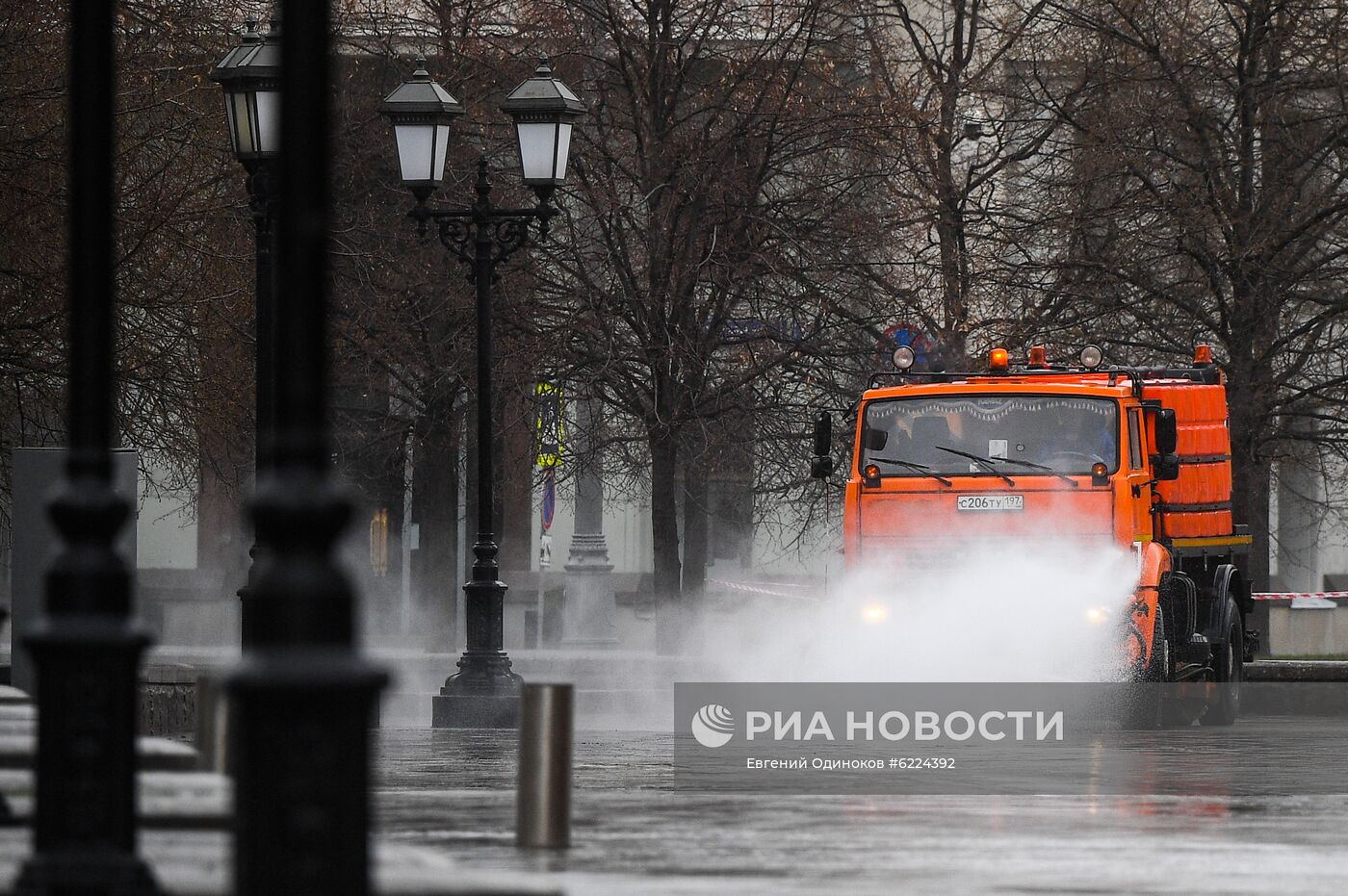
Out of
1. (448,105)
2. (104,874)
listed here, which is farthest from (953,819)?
(448,105)

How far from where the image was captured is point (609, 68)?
28.7 metres

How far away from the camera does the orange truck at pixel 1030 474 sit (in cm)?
1948

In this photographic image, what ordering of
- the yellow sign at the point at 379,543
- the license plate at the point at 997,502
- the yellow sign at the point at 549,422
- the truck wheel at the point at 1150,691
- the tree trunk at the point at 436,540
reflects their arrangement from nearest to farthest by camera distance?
1. the truck wheel at the point at 1150,691
2. the license plate at the point at 997,502
3. the yellow sign at the point at 549,422
4. the tree trunk at the point at 436,540
5. the yellow sign at the point at 379,543

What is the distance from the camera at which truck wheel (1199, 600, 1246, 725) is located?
2236 cm

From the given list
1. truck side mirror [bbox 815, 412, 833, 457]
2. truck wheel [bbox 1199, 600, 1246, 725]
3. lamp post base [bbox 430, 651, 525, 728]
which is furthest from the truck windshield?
truck wheel [bbox 1199, 600, 1246, 725]

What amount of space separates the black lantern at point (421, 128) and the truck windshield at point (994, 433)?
13.4 ft

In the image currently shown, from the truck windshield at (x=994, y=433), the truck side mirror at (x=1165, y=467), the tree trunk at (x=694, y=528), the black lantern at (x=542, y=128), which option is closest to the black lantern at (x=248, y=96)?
the black lantern at (x=542, y=128)

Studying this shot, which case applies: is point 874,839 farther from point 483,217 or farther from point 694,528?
point 694,528

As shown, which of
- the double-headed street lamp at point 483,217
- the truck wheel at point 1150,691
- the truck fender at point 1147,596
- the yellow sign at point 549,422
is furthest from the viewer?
the yellow sign at point 549,422

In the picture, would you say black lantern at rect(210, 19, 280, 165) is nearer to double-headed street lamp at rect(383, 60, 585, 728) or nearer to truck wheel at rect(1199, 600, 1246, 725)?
double-headed street lamp at rect(383, 60, 585, 728)

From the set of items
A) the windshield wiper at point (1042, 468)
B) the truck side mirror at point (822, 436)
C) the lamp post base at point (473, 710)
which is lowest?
the lamp post base at point (473, 710)

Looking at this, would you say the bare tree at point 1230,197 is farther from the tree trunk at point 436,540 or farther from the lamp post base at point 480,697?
the lamp post base at point 480,697

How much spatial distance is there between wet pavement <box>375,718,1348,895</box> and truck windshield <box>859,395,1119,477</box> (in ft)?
21.0

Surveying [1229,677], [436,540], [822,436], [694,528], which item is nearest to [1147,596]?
[822,436]
